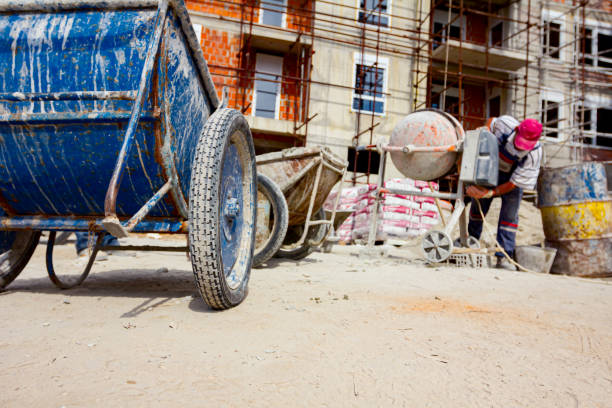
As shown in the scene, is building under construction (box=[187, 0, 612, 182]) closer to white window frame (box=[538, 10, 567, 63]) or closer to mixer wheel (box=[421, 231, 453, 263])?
white window frame (box=[538, 10, 567, 63])

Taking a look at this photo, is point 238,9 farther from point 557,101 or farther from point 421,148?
A: point 557,101

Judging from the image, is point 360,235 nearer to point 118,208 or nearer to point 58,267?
point 58,267

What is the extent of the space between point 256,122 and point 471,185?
8.66m

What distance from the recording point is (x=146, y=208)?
1.86 meters

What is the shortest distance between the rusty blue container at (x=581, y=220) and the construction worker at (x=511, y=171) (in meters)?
0.53

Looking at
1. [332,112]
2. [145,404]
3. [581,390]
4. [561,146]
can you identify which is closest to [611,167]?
[561,146]

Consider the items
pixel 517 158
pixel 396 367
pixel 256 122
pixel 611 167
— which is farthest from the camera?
pixel 611 167

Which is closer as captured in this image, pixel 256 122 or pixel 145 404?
pixel 145 404

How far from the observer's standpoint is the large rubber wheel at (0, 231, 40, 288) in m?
2.54

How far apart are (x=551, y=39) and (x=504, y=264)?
15.6 meters

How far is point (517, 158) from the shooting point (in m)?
5.30

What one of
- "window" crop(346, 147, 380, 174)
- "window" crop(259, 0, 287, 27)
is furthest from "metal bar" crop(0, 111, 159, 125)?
"window" crop(259, 0, 287, 27)

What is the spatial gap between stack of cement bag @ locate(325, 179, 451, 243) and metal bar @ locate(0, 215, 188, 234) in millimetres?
7399

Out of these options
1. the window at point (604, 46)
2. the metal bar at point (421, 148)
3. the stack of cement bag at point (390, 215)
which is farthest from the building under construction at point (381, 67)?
the metal bar at point (421, 148)
